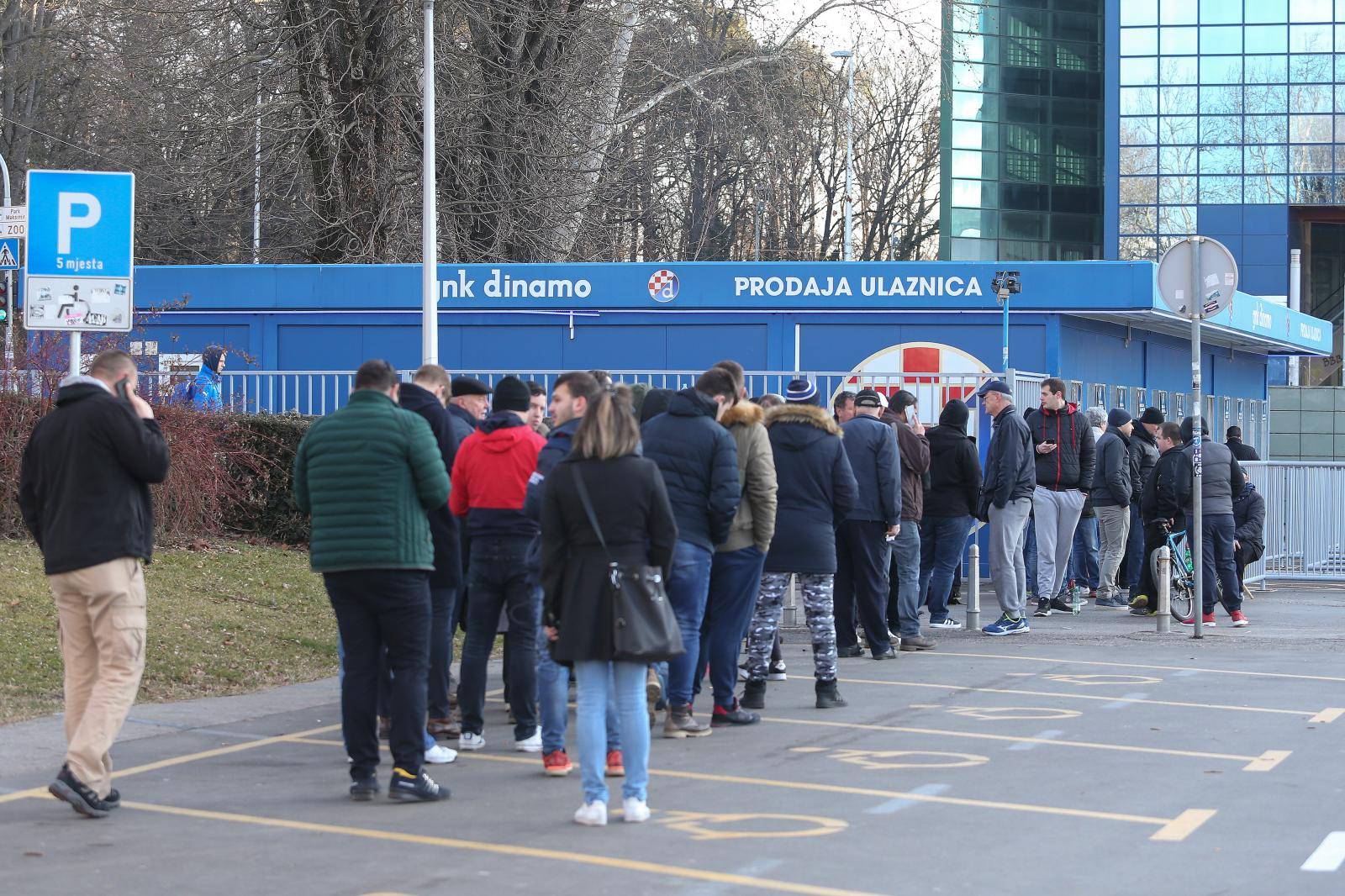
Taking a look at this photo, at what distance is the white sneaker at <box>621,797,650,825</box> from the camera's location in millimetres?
7129

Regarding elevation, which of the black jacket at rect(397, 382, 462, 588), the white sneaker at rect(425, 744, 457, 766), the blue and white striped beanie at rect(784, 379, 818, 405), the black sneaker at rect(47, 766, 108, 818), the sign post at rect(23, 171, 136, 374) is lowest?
the white sneaker at rect(425, 744, 457, 766)

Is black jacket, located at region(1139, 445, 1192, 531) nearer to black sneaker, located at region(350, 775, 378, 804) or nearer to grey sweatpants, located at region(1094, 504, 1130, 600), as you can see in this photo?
grey sweatpants, located at region(1094, 504, 1130, 600)

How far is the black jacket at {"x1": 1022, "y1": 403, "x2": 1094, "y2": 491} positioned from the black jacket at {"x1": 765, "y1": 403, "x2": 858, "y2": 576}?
18.4ft

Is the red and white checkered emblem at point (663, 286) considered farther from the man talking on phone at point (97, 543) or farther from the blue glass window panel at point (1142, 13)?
the blue glass window panel at point (1142, 13)

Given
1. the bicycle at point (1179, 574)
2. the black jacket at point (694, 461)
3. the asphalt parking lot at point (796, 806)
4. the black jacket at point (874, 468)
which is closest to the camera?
the asphalt parking lot at point (796, 806)

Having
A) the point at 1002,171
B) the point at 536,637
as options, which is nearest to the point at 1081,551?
the point at 536,637

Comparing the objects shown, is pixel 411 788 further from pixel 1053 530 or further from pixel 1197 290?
pixel 1053 530

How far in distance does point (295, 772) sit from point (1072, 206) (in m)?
56.5

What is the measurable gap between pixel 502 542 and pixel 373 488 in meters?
1.31

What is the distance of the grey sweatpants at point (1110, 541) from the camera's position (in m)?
16.5

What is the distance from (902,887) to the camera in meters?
6.09

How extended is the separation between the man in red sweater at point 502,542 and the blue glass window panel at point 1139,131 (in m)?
53.2

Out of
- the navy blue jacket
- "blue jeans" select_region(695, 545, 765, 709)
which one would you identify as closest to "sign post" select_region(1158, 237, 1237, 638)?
the navy blue jacket

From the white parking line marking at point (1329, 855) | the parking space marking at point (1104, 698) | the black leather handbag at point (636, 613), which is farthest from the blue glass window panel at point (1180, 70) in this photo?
the black leather handbag at point (636, 613)
